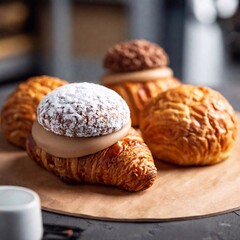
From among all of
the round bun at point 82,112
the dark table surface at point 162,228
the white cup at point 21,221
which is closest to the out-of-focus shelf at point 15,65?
the round bun at point 82,112

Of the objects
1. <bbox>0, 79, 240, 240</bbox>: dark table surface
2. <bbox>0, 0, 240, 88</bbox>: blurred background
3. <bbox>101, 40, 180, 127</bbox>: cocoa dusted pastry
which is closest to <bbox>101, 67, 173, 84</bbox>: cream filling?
<bbox>101, 40, 180, 127</bbox>: cocoa dusted pastry

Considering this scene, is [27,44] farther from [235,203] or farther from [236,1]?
[235,203]

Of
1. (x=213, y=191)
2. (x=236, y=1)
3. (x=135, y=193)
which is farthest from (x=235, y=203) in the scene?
(x=236, y=1)

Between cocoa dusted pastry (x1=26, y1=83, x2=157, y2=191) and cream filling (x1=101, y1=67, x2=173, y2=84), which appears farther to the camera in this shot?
cream filling (x1=101, y1=67, x2=173, y2=84)

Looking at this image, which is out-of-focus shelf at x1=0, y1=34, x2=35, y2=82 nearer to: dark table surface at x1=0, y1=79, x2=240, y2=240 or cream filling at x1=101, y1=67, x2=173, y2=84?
cream filling at x1=101, y1=67, x2=173, y2=84

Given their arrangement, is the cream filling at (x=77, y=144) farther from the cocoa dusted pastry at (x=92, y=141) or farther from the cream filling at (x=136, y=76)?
the cream filling at (x=136, y=76)

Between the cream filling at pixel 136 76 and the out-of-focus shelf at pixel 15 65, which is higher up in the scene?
Answer: the cream filling at pixel 136 76

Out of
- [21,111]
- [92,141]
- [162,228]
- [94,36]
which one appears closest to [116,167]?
[92,141]
